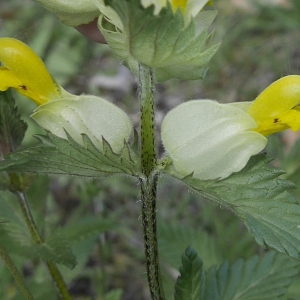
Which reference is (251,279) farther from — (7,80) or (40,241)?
(7,80)

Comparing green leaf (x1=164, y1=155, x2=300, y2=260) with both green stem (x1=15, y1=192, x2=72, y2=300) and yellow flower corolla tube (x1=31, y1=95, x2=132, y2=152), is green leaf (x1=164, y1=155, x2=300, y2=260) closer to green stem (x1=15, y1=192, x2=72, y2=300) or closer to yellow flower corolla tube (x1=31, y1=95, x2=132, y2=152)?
yellow flower corolla tube (x1=31, y1=95, x2=132, y2=152)

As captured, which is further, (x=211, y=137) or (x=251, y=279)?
(x=251, y=279)

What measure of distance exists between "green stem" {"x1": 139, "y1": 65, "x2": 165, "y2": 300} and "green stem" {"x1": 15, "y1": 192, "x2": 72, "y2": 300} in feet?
0.78

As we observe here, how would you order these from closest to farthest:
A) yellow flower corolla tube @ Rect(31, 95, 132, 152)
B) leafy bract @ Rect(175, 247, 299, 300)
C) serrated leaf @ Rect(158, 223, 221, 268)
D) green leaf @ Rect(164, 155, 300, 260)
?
green leaf @ Rect(164, 155, 300, 260) < yellow flower corolla tube @ Rect(31, 95, 132, 152) < leafy bract @ Rect(175, 247, 299, 300) < serrated leaf @ Rect(158, 223, 221, 268)

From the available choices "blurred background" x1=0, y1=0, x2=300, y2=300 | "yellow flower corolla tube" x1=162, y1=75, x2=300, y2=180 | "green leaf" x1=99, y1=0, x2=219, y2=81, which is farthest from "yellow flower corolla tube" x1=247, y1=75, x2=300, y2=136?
Result: "blurred background" x1=0, y1=0, x2=300, y2=300

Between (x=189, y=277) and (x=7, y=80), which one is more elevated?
(x=7, y=80)

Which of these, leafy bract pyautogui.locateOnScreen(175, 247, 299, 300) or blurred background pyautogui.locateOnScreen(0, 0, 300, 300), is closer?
leafy bract pyautogui.locateOnScreen(175, 247, 299, 300)

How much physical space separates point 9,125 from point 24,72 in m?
0.11

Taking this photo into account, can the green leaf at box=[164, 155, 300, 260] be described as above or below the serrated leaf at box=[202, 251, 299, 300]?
above

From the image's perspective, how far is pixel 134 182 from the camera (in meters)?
2.33

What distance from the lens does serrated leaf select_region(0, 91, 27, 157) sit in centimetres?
95

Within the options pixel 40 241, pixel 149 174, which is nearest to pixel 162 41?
pixel 149 174

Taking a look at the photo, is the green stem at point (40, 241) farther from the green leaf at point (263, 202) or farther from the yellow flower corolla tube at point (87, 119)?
the green leaf at point (263, 202)

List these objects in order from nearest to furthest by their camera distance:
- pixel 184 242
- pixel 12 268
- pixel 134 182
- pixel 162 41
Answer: pixel 162 41 → pixel 12 268 → pixel 184 242 → pixel 134 182
